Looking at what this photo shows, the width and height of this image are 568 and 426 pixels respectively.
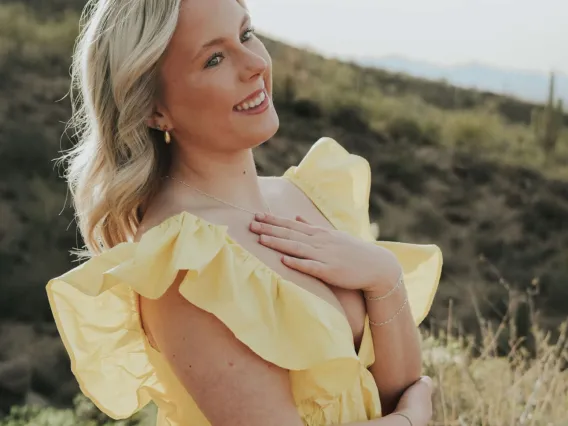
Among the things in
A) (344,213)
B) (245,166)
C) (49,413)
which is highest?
(245,166)

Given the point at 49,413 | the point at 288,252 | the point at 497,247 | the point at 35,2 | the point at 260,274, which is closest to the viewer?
the point at 260,274

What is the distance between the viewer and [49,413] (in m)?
4.26

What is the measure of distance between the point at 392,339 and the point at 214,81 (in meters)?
0.74

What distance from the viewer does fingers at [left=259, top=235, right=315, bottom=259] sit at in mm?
1690

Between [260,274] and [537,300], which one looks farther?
[537,300]

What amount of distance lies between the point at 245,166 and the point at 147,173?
25 centimetres

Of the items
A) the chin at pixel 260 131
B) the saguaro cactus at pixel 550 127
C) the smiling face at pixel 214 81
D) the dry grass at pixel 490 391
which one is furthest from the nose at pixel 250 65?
the saguaro cactus at pixel 550 127

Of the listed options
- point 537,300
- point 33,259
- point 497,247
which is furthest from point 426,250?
point 497,247

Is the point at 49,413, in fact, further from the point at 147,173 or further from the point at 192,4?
the point at 192,4

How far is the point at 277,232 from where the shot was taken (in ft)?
5.68

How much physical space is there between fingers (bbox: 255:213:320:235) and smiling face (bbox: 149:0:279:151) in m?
0.17

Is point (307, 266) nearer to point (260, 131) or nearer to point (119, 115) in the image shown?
point (260, 131)

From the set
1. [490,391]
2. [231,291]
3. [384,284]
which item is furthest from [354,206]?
[490,391]

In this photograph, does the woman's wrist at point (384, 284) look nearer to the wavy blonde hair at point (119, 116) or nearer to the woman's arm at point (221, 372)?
the woman's arm at point (221, 372)
